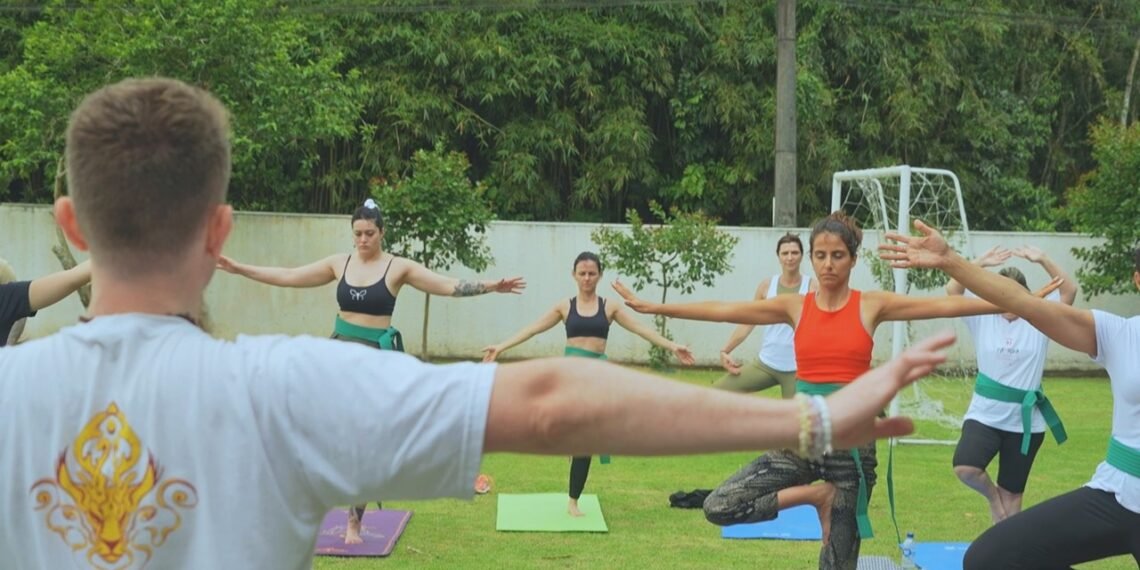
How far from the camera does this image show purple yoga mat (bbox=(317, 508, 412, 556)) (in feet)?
26.2

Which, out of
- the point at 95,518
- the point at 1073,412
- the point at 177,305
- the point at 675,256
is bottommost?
the point at 1073,412

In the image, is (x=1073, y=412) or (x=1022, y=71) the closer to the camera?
(x=1073, y=412)

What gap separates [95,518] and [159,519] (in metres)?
0.09

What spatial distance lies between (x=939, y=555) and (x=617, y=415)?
7.02 m

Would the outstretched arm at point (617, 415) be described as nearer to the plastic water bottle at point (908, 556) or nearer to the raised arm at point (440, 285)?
the plastic water bottle at point (908, 556)

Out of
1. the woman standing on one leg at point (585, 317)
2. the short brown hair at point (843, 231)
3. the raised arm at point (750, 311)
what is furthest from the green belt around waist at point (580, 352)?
the short brown hair at point (843, 231)

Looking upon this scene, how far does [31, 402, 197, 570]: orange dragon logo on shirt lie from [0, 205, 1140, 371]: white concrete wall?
61.8 ft

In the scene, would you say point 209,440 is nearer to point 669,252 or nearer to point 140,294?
point 140,294

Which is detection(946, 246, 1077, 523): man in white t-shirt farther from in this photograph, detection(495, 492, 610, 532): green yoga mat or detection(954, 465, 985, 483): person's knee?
detection(495, 492, 610, 532): green yoga mat

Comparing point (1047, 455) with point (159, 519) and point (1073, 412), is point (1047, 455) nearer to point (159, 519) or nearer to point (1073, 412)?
point (1073, 412)

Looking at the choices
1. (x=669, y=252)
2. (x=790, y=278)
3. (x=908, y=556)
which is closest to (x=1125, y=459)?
(x=908, y=556)

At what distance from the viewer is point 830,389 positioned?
662cm

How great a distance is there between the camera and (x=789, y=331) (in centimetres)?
1025

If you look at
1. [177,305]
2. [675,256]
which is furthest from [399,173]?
[177,305]
